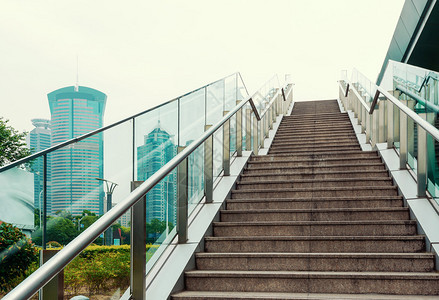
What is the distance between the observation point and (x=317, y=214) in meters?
4.03

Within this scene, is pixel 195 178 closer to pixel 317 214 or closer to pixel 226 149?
pixel 317 214

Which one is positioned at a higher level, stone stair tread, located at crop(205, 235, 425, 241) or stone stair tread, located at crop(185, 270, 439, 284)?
stone stair tread, located at crop(205, 235, 425, 241)

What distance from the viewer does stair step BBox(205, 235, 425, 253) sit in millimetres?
3346

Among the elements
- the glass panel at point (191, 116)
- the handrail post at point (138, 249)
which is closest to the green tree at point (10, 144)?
the glass panel at point (191, 116)

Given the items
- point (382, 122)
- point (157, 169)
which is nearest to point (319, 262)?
point (157, 169)

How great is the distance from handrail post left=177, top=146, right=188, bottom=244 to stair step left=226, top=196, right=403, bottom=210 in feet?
3.15

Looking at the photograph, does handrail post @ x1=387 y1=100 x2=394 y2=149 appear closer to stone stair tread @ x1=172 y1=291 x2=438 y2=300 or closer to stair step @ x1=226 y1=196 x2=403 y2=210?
stair step @ x1=226 y1=196 x2=403 y2=210

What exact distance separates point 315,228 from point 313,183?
1148 mm

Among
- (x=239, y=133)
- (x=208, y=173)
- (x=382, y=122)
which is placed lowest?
(x=208, y=173)

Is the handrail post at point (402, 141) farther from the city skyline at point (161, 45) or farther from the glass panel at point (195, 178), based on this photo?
the city skyline at point (161, 45)

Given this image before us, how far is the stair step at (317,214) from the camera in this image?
389 cm

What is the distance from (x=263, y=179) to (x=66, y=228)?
277 centimetres

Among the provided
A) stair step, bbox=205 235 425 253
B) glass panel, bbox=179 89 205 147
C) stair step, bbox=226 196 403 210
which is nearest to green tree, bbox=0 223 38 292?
stair step, bbox=205 235 425 253

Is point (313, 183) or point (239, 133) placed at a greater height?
point (239, 133)
